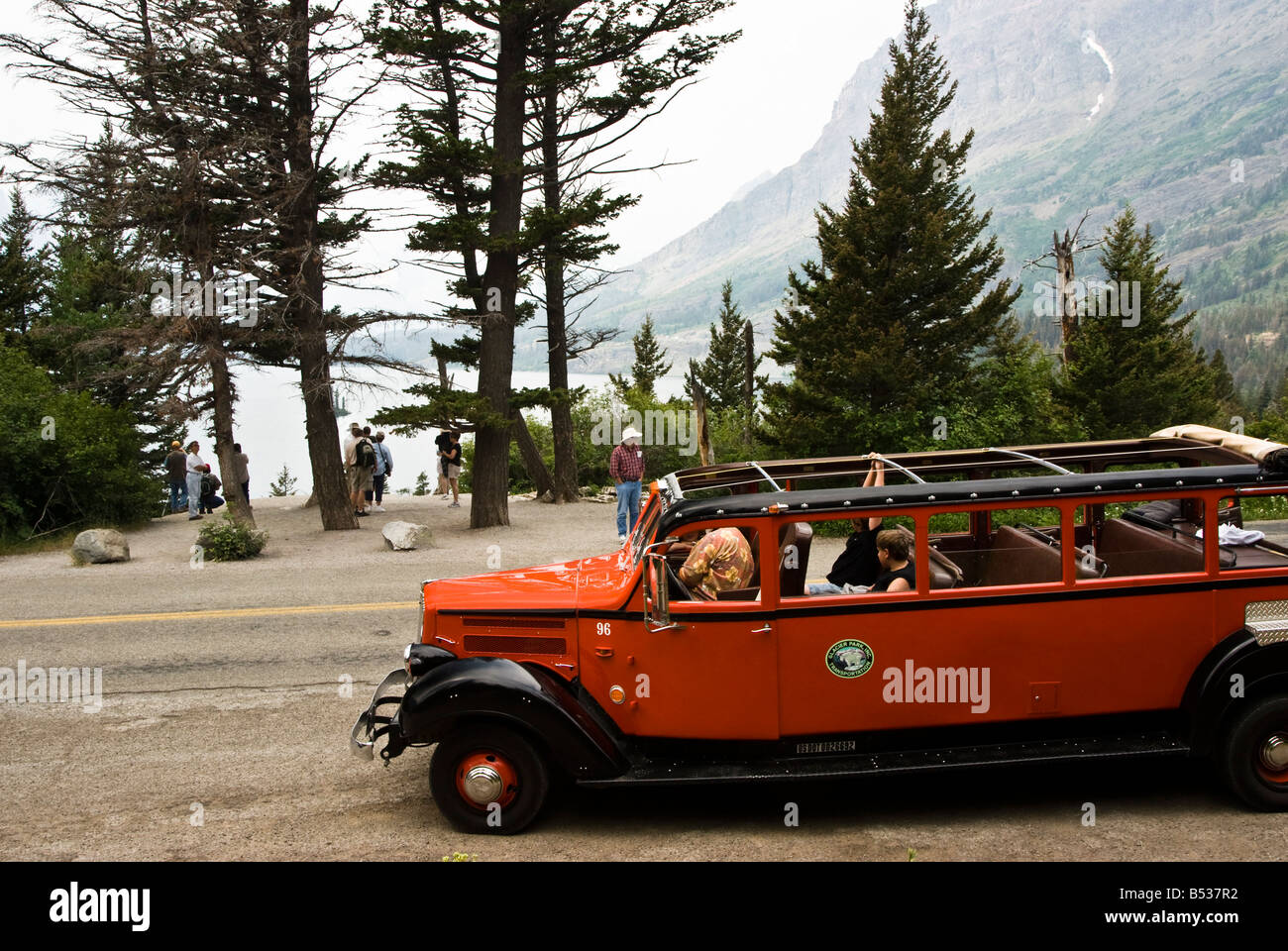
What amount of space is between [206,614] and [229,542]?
519 cm

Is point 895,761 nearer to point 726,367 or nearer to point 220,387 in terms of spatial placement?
point 220,387

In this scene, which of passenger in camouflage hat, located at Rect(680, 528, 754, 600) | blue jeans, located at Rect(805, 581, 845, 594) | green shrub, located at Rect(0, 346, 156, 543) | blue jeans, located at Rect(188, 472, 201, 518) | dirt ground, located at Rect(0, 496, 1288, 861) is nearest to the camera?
dirt ground, located at Rect(0, 496, 1288, 861)

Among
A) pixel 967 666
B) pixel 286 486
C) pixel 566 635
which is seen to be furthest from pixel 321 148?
pixel 286 486

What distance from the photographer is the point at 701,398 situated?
20828mm

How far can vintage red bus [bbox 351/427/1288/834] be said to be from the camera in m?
5.98

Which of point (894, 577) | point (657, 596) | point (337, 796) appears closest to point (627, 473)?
point (337, 796)

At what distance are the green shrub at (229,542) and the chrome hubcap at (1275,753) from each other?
16091 millimetres

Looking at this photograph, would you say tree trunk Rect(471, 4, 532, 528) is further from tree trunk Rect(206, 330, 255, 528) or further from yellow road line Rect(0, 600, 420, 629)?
yellow road line Rect(0, 600, 420, 629)

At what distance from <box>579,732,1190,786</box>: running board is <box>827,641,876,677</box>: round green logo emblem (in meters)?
0.56

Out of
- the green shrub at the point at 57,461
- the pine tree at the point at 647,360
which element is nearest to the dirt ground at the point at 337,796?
the green shrub at the point at 57,461

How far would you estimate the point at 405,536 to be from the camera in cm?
1819

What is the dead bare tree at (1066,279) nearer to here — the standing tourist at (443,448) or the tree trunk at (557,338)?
the tree trunk at (557,338)

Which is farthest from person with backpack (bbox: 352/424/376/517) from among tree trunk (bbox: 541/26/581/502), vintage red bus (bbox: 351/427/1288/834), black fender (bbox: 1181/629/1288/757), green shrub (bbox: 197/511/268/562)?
black fender (bbox: 1181/629/1288/757)

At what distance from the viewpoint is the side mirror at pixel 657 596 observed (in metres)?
5.93
